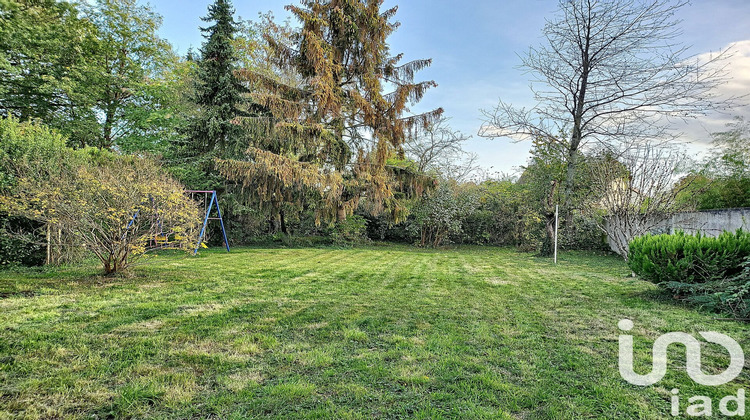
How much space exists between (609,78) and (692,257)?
939 cm

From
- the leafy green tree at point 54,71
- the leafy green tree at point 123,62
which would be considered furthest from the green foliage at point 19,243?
the leafy green tree at point 123,62

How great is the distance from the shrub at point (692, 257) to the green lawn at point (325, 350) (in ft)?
1.40

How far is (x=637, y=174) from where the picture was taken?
25.7 feet

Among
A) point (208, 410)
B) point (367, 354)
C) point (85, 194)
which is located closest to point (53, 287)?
point (85, 194)

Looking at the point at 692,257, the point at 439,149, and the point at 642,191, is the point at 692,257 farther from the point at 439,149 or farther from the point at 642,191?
the point at 439,149

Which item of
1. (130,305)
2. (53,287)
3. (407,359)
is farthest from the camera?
(53,287)

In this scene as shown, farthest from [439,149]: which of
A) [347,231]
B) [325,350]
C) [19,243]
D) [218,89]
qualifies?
[325,350]

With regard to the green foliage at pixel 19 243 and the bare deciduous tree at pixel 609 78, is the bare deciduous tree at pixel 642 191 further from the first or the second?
the green foliage at pixel 19 243

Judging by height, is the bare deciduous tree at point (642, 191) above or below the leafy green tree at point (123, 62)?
below

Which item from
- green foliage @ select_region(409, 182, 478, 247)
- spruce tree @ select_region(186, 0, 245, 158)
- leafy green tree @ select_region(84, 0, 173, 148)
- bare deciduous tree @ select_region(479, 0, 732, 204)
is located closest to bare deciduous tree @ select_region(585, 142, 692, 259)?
bare deciduous tree @ select_region(479, 0, 732, 204)

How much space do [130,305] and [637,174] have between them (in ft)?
32.3

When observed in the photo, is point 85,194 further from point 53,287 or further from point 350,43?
point 350,43

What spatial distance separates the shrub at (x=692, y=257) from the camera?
4426 mm

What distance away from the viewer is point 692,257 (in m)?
4.57
